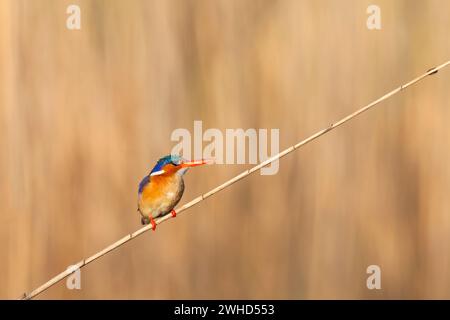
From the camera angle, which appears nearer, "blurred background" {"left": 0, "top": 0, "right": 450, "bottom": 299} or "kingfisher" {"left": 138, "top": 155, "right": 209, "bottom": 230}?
"kingfisher" {"left": 138, "top": 155, "right": 209, "bottom": 230}

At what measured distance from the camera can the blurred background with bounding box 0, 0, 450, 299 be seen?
1413 millimetres

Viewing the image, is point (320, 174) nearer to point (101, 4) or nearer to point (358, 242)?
point (358, 242)

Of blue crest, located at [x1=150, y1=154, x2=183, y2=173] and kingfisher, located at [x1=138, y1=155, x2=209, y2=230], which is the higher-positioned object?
blue crest, located at [x1=150, y1=154, x2=183, y2=173]

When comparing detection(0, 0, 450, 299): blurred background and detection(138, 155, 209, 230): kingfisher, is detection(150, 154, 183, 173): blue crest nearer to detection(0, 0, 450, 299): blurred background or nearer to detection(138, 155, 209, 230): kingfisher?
detection(138, 155, 209, 230): kingfisher

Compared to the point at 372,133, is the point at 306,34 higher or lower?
higher

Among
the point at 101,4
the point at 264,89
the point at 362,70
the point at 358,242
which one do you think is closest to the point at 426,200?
the point at 358,242

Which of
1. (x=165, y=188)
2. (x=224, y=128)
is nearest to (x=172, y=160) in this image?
(x=165, y=188)

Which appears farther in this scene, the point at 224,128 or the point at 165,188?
the point at 224,128

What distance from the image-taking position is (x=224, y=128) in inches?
56.1

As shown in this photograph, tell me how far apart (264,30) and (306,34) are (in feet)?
0.32

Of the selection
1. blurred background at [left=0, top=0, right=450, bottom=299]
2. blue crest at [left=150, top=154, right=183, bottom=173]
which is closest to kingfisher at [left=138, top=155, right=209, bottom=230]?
blue crest at [left=150, top=154, right=183, bottom=173]

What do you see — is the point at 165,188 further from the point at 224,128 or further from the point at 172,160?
the point at 224,128

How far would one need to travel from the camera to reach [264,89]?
4.80 feet

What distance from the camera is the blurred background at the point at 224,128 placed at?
141cm
